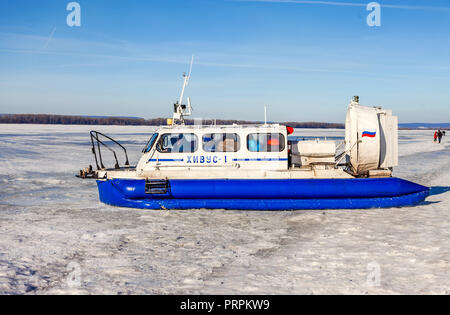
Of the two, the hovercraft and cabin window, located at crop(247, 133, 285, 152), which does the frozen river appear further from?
cabin window, located at crop(247, 133, 285, 152)

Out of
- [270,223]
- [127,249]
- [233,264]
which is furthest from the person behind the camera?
[270,223]

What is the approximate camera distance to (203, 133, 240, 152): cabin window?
8.55 m

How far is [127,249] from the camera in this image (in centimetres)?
545

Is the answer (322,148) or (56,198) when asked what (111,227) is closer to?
(56,198)

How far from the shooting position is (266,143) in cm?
854

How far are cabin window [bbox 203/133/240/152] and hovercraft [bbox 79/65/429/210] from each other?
21 millimetres

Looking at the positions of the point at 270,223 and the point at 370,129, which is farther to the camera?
the point at 370,129

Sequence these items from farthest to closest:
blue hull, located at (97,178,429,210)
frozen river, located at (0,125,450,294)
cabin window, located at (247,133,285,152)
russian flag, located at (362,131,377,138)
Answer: cabin window, located at (247,133,285,152) → russian flag, located at (362,131,377,138) → blue hull, located at (97,178,429,210) → frozen river, located at (0,125,450,294)

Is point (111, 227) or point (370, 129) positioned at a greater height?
point (370, 129)

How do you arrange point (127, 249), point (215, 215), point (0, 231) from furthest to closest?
point (215, 215) < point (0, 231) < point (127, 249)

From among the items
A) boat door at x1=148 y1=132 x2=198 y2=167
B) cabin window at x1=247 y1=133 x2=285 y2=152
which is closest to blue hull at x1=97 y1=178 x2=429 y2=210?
boat door at x1=148 y1=132 x2=198 y2=167
